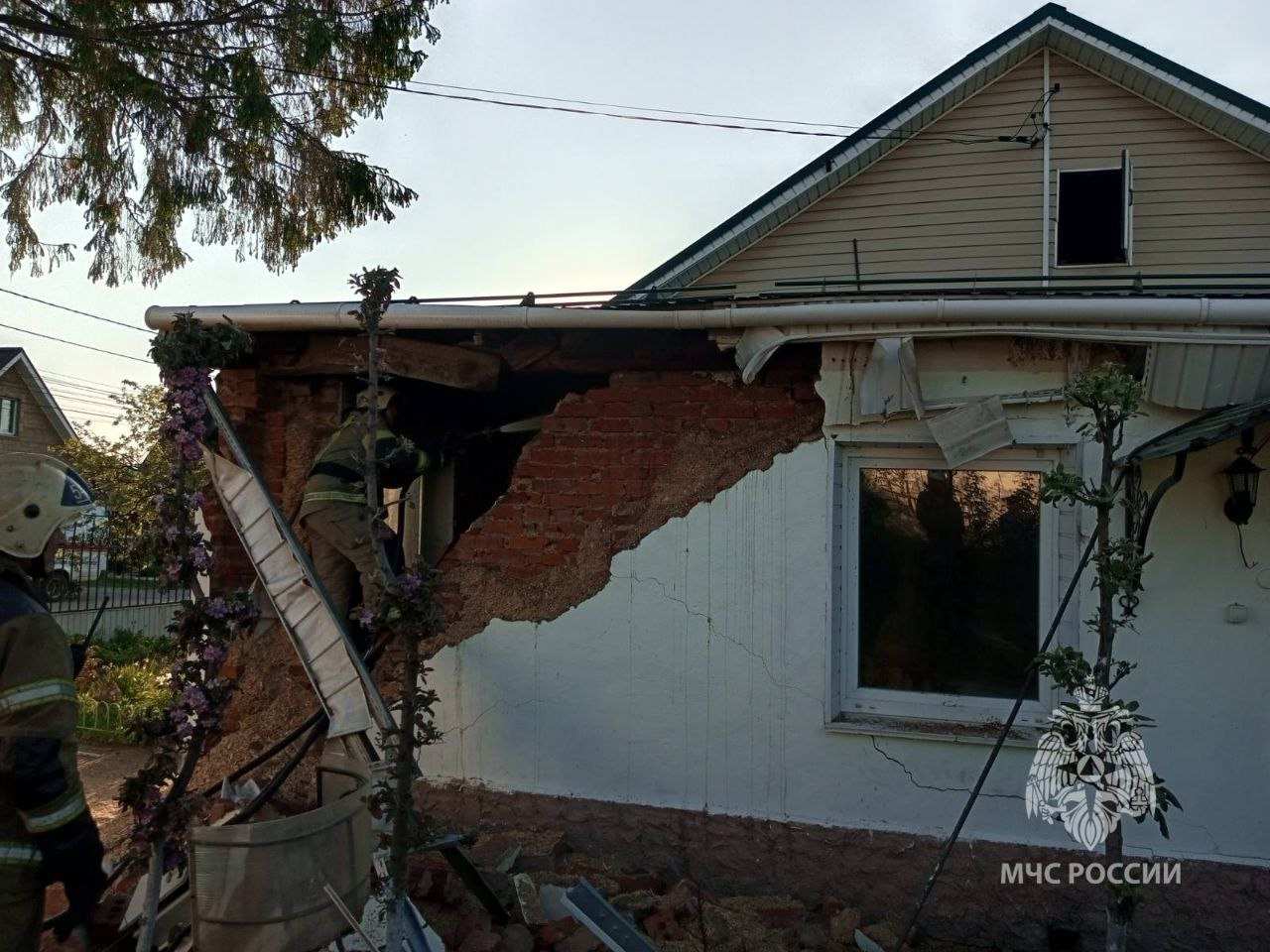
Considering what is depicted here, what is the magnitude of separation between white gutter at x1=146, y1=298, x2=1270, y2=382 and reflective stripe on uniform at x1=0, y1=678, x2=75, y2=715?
6.82 feet

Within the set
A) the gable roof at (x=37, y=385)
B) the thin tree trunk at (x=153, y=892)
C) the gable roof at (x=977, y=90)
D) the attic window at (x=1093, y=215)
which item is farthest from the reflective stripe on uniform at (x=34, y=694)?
the gable roof at (x=37, y=385)

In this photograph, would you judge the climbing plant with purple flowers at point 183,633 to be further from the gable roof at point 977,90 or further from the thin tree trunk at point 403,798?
the gable roof at point 977,90

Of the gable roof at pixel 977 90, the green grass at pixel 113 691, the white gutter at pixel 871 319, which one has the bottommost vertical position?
the green grass at pixel 113 691

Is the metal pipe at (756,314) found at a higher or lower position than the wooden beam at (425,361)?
higher

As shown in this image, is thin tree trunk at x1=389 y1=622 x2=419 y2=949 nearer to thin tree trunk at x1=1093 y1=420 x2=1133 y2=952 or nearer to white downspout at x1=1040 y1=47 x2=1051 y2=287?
thin tree trunk at x1=1093 y1=420 x2=1133 y2=952

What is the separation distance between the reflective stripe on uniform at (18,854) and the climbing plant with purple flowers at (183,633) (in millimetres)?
258

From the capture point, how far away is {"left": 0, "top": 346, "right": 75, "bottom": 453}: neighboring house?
2684 cm

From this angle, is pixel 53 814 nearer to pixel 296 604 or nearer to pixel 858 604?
pixel 296 604

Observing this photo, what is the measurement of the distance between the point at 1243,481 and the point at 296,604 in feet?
14.9

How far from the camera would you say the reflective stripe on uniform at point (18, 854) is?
8.82 ft

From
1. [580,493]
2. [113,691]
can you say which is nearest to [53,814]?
[580,493]

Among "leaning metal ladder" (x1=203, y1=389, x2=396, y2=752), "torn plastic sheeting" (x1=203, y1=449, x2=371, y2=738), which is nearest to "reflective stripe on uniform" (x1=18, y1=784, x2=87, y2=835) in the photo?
A: "leaning metal ladder" (x1=203, y1=389, x2=396, y2=752)

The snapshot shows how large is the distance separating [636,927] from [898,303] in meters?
3.04

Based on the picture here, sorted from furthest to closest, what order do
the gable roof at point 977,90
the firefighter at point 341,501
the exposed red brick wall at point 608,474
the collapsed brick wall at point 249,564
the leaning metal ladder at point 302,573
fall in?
1. the gable roof at point 977,90
2. the collapsed brick wall at point 249,564
3. the firefighter at point 341,501
4. the exposed red brick wall at point 608,474
5. the leaning metal ladder at point 302,573
